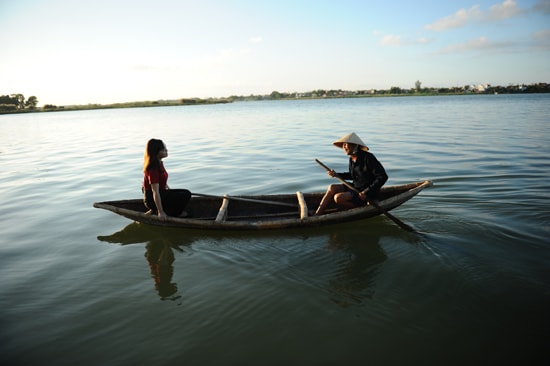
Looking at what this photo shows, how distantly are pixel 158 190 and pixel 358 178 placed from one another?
11.6 ft

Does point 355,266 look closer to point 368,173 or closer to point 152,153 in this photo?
point 368,173

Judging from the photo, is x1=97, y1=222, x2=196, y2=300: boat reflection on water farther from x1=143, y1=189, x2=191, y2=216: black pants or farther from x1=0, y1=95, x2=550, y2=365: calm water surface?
x1=143, y1=189, x2=191, y2=216: black pants

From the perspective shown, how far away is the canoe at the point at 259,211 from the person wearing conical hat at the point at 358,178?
0.72ft

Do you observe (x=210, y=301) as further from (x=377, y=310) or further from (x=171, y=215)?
(x=171, y=215)

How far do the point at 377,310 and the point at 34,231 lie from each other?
6.67 metres

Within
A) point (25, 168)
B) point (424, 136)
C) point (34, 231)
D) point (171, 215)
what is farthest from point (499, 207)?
point (25, 168)

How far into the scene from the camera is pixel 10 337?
3.79 metres

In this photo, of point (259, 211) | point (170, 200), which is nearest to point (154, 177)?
point (170, 200)

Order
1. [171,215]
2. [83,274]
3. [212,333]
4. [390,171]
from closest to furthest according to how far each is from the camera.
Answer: [212,333]
[83,274]
[171,215]
[390,171]

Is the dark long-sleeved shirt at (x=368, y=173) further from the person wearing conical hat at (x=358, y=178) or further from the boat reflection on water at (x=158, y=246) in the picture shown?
the boat reflection on water at (x=158, y=246)

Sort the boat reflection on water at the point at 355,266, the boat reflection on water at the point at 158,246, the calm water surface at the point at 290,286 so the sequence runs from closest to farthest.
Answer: the calm water surface at the point at 290,286
the boat reflection on water at the point at 355,266
the boat reflection on water at the point at 158,246

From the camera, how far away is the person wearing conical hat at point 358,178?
6.06 metres

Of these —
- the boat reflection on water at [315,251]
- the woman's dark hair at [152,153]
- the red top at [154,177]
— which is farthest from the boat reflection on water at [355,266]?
the woman's dark hair at [152,153]

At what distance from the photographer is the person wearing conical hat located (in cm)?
606
